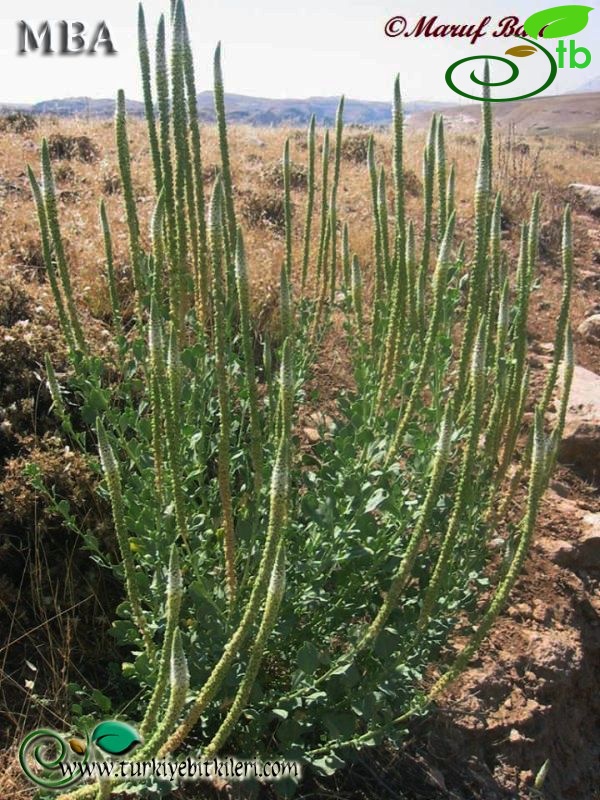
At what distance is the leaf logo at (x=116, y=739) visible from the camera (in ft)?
5.82

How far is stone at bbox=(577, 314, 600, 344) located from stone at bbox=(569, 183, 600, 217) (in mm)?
4048

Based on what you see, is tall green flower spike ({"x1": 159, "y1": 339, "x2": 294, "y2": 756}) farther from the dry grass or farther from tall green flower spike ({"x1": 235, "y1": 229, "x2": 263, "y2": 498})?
the dry grass

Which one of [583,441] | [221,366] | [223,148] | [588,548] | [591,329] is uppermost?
[223,148]

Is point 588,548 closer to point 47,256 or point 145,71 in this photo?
point 47,256

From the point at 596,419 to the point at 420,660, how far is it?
251cm

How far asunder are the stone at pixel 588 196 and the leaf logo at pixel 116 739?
9296mm

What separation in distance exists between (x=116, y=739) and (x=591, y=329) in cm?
527

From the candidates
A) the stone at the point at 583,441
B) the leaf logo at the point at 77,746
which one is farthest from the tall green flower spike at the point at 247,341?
the stone at the point at 583,441

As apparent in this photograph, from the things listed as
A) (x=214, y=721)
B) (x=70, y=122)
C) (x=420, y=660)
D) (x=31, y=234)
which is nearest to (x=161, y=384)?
(x=214, y=721)

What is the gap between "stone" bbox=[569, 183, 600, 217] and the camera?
31.5 ft

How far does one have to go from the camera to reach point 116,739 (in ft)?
5.88

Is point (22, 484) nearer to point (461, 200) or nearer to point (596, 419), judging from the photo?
point (596, 419)

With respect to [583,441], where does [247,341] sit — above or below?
above

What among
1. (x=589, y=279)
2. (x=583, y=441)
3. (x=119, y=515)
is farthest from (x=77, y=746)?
(x=589, y=279)
